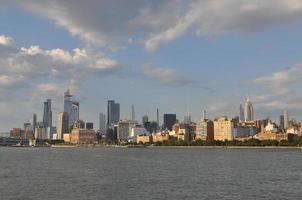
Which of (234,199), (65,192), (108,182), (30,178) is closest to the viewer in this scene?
(234,199)

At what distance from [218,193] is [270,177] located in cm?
2483

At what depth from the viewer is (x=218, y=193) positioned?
5966 centimetres

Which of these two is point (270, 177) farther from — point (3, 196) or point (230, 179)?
point (3, 196)

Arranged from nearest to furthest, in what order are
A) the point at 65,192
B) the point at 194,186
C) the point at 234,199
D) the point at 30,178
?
the point at 234,199, the point at 65,192, the point at 194,186, the point at 30,178

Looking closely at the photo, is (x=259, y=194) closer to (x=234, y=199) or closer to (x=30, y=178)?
(x=234, y=199)

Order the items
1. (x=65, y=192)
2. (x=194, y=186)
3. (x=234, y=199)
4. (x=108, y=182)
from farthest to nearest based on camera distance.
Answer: (x=108, y=182), (x=194, y=186), (x=65, y=192), (x=234, y=199)

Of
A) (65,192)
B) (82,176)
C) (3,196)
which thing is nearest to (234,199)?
(65,192)

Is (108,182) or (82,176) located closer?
(108,182)

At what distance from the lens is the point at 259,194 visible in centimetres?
5872

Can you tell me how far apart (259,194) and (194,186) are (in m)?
10.5

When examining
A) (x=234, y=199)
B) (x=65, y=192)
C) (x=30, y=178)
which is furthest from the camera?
(x=30, y=178)

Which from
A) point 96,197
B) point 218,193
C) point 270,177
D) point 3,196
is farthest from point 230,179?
point 3,196

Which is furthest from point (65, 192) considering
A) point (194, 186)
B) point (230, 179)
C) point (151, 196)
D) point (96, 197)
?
point (230, 179)

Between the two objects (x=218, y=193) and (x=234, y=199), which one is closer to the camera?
(x=234, y=199)
